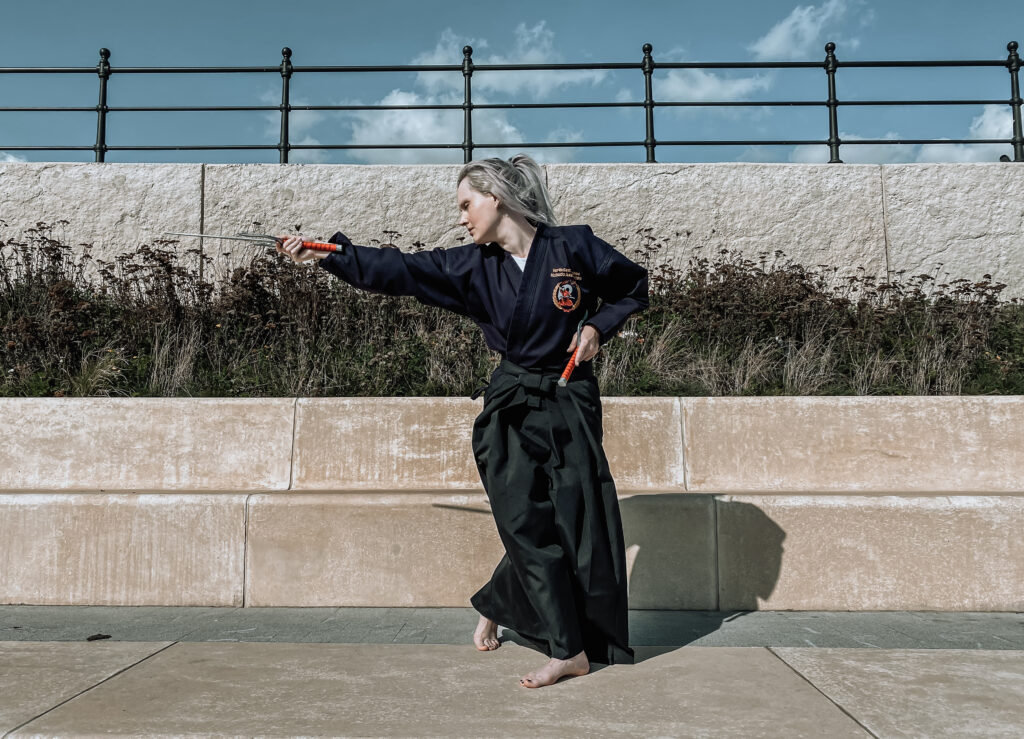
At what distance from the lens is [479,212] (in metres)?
2.94

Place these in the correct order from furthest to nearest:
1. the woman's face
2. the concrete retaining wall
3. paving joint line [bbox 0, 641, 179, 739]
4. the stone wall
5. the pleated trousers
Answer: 1. the stone wall
2. the concrete retaining wall
3. the woman's face
4. the pleated trousers
5. paving joint line [bbox 0, 641, 179, 739]

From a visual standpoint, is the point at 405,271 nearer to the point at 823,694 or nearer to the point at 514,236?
the point at 514,236

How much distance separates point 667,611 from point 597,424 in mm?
1359

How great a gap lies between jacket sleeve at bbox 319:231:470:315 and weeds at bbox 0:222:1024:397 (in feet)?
6.96

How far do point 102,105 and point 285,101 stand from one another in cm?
181

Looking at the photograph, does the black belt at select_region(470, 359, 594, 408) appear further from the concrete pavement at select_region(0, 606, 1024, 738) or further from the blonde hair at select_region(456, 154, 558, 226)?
the concrete pavement at select_region(0, 606, 1024, 738)

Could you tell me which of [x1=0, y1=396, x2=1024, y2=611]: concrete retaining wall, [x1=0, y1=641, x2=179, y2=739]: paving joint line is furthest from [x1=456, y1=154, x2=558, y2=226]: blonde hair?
[x1=0, y1=641, x2=179, y2=739]: paving joint line

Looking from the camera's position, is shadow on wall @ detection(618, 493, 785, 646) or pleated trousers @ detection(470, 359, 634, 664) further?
shadow on wall @ detection(618, 493, 785, 646)

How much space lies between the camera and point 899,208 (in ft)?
24.7

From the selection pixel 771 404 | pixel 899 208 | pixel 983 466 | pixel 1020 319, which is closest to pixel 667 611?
pixel 771 404

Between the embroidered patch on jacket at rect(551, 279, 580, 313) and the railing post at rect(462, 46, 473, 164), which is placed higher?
the railing post at rect(462, 46, 473, 164)

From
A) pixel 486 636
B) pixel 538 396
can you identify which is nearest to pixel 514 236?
pixel 538 396

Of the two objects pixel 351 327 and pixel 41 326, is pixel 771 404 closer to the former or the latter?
pixel 351 327

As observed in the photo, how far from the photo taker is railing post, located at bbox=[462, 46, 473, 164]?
8.04 metres
